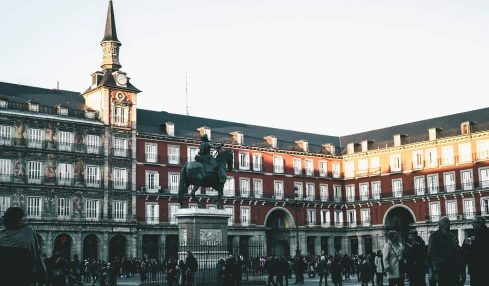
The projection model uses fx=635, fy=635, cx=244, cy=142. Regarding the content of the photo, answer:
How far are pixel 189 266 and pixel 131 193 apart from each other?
36.3 meters

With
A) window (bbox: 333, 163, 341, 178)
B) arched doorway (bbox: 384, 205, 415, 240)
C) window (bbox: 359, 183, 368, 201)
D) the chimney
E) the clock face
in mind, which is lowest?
arched doorway (bbox: 384, 205, 415, 240)

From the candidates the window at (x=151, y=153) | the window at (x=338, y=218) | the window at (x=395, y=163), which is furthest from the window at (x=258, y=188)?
the window at (x=395, y=163)

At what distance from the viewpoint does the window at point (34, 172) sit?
2045 inches

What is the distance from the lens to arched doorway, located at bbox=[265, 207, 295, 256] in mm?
69188

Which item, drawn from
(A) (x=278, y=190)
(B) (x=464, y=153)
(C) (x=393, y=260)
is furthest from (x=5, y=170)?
(B) (x=464, y=153)

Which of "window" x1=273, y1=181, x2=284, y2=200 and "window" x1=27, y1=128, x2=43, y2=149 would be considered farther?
"window" x1=273, y1=181, x2=284, y2=200

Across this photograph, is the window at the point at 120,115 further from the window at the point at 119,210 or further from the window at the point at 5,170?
the window at the point at 5,170

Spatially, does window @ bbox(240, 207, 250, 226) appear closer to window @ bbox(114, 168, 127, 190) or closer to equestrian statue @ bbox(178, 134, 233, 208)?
window @ bbox(114, 168, 127, 190)

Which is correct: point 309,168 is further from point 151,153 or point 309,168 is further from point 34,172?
point 34,172

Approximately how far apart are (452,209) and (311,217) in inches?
606

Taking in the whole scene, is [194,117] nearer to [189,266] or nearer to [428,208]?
[428,208]

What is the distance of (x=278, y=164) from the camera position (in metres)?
70.3

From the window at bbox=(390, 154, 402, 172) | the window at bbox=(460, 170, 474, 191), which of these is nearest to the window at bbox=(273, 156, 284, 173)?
the window at bbox=(390, 154, 402, 172)

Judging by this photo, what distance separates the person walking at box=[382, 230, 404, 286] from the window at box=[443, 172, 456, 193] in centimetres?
→ 5367
